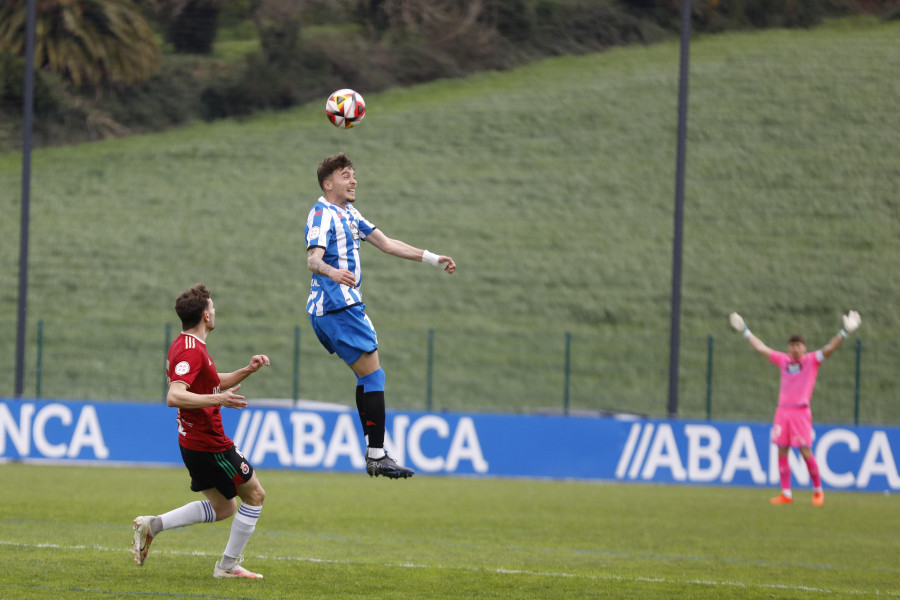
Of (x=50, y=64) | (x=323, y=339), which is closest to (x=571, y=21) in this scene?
(x=50, y=64)

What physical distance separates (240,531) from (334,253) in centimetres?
210

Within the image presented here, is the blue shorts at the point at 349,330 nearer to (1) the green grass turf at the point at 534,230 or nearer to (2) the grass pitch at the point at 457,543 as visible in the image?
(2) the grass pitch at the point at 457,543

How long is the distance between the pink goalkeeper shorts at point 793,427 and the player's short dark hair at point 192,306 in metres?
9.66

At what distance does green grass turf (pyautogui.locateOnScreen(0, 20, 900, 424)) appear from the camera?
28.7 meters

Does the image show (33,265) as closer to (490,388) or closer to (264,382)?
(264,382)

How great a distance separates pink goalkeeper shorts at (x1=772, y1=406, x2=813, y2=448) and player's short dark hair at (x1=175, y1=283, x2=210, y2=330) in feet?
31.7

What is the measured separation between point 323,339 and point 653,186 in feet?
103

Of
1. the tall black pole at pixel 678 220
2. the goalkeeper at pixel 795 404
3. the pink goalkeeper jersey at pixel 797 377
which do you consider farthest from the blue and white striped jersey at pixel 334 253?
the tall black pole at pixel 678 220

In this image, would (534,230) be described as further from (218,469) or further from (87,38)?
(218,469)

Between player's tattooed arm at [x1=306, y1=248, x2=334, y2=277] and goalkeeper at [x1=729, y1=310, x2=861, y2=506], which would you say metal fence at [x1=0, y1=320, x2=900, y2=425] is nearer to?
goalkeeper at [x1=729, y1=310, x2=861, y2=506]

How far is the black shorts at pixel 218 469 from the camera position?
24.6 ft

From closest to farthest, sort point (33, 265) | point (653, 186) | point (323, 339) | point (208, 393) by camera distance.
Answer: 1. point (208, 393)
2. point (323, 339)
3. point (33, 265)
4. point (653, 186)

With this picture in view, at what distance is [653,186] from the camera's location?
38062mm

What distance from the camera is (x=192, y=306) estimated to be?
23.8ft
